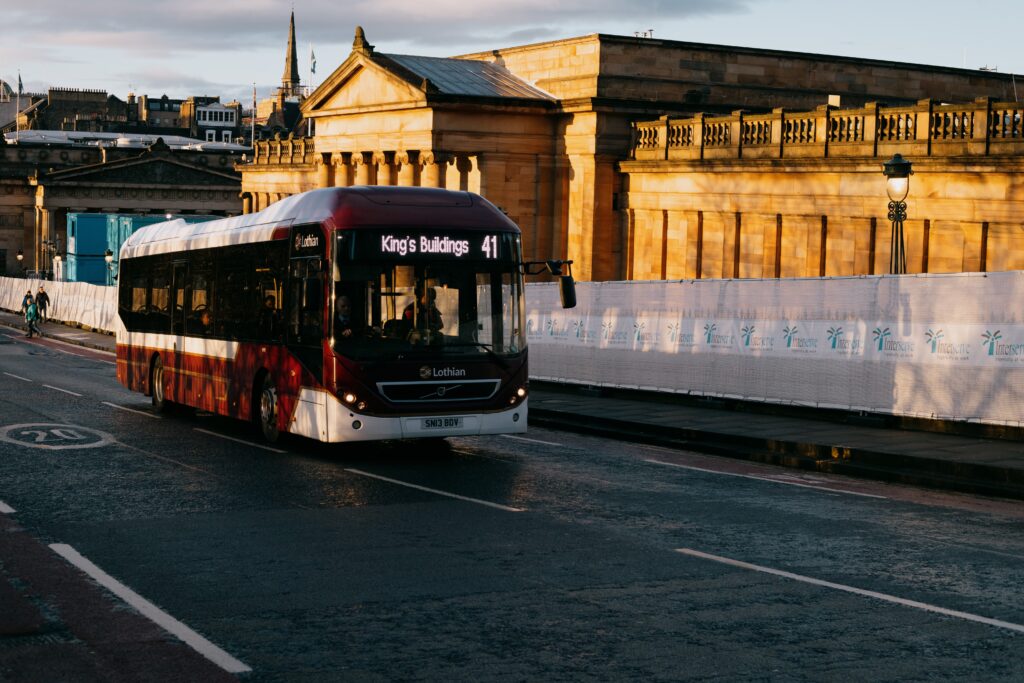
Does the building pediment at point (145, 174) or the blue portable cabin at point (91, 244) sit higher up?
the building pediment at point (145, 174)

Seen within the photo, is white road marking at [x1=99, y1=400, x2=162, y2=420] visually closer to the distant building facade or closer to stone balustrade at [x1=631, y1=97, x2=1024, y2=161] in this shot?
stone balustrade at [x1=631, y1=97, x2=1024, y2=161]

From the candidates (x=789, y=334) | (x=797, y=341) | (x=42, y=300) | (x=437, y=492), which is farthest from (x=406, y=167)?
(x=437, y=492)

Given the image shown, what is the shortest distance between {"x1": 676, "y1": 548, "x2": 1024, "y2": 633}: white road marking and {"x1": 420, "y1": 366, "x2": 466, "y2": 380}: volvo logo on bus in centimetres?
629

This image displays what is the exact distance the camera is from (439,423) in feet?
58.1

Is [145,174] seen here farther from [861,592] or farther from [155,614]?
[861,592]

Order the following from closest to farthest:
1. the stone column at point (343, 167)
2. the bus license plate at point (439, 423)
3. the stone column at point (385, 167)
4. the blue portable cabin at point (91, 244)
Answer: the bus license plate at point (439, 423) < the stone column at point (385, 167) < the stone column at point (343, 167) < the blue portable cabin at point (91, 244)

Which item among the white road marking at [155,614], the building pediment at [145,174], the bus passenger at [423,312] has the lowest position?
the white road marking at [155,614]

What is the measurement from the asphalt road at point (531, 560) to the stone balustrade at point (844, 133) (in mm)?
16724

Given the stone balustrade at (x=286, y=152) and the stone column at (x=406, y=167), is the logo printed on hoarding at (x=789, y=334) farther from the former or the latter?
the stone balustrade at (x=286, y=152)

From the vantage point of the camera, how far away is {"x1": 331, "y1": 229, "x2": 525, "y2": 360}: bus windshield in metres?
17.5

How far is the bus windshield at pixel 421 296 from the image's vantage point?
57.4 ft

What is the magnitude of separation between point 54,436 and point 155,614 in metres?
11.8

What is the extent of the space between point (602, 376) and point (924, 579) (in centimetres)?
1862

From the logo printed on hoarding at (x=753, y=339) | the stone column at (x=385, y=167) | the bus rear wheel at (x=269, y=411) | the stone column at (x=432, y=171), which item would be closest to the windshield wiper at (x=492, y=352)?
the bus rear wheel at (x=269, y=411)
